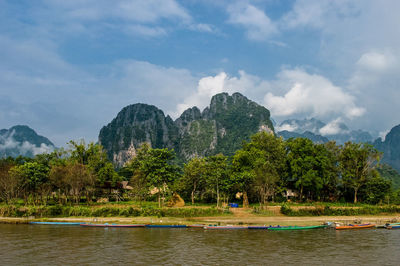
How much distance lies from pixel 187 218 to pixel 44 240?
54.0 ft

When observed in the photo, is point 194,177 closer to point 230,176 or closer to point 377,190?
point 230,176

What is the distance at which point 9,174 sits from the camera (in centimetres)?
4684

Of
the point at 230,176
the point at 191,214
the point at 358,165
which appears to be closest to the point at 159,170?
the point at 191,214

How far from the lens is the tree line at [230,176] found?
45.9 meters

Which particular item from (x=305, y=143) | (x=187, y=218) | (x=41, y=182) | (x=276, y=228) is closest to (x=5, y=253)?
(x=187, y=218)

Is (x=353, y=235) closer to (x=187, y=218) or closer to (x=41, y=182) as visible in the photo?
(x=187, y=218)

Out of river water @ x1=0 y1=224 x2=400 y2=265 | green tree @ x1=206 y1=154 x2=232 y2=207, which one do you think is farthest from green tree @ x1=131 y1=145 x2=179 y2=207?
river water @ x1=0 y1=224 x2=400 y2=265

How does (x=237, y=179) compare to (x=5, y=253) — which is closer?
(x=5, y=253)

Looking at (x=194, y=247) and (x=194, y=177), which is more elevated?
(x=194, y=177)

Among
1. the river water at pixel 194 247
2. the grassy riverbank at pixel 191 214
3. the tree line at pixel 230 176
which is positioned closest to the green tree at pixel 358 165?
the tree line at pixel 230 176

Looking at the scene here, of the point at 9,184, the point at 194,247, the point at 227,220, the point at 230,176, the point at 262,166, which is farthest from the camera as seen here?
the point at 262,166

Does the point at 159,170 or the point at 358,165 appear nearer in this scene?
the point at 159,170

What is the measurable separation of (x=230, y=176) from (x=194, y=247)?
23808 mm

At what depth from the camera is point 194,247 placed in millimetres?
23922
